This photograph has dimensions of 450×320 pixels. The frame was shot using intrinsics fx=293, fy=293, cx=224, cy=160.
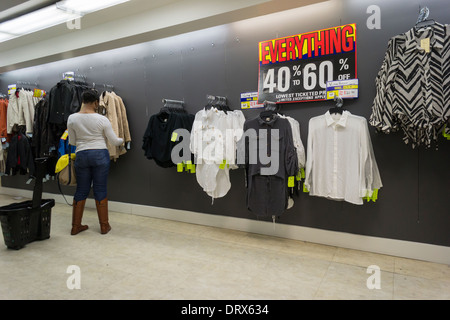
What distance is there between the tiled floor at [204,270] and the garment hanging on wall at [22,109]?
254 cm

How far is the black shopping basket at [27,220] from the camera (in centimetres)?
297

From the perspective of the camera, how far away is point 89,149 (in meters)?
3.35

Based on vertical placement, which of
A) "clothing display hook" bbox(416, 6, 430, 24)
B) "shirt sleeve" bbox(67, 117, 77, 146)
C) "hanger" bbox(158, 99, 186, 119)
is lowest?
"shirt sleeve" bbox(67, 117, 77, 146)

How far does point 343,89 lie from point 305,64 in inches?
19.4

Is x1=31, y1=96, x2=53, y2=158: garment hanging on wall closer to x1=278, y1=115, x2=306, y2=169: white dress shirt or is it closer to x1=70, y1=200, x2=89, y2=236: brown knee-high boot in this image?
x1=70, y1=200, x2=89, y2=236: brown knee-high boot

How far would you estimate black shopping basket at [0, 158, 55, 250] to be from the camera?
2.97m

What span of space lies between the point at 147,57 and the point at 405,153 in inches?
139

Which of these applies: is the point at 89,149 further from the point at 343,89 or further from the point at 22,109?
the point at 343,89

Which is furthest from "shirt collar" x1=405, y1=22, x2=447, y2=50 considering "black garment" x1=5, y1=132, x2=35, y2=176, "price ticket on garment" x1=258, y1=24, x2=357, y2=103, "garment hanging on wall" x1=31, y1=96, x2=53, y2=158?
"black garment" x1=5, y1=132, x2=35, y2=176

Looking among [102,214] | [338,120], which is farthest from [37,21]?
[338,120]

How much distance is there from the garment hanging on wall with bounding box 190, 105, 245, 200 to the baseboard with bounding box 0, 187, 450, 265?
0.53 meters

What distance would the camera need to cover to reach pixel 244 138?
316cm

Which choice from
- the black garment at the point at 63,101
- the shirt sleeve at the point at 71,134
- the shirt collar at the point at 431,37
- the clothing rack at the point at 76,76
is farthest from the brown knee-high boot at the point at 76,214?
the shirt collar at the point at 431,37

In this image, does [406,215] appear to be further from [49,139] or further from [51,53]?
[51,53]
